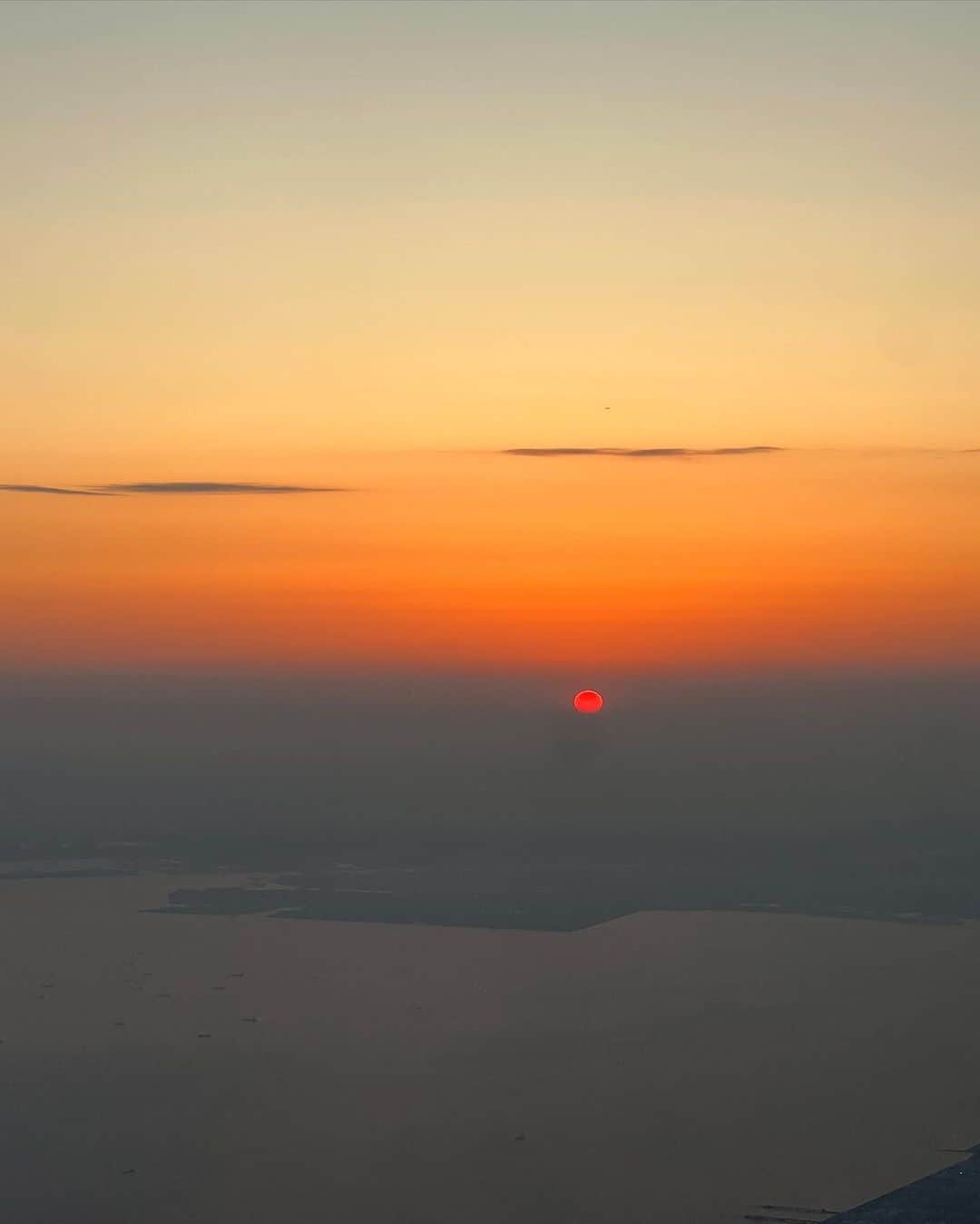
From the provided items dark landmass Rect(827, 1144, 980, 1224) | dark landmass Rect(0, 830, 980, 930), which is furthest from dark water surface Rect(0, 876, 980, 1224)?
dark landmass Rect(0, 830, 980, 930)

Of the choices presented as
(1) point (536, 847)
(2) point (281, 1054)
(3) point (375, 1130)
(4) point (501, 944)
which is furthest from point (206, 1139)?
(1) point (536, 847)

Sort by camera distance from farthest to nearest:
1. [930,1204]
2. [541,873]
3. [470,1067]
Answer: [541,873], [470,1067], [930,1204]

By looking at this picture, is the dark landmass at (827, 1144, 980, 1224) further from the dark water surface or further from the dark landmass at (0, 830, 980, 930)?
the dark landmass at (0, 830, 980, 930)

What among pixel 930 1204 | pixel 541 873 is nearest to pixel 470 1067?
pixel 930 1204

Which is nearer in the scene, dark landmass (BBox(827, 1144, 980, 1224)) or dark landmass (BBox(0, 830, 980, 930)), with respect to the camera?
dark landmass (BBox(827, 1144, 980, 1224))

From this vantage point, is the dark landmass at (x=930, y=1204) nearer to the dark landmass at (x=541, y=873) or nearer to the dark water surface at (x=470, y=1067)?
the dark water surface at (x=470, y=1067)

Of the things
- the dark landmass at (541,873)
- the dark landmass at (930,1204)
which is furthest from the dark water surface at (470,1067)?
the dark landmass at (541,873)

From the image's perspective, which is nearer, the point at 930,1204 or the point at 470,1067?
the point at 930,1204

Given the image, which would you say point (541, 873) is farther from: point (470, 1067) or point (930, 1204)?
point (930, 1204)

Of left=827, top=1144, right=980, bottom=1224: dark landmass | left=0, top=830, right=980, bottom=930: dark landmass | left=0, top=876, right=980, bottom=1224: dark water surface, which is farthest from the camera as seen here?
left=0, top=830, right=980, bottom=930: dark landmass
